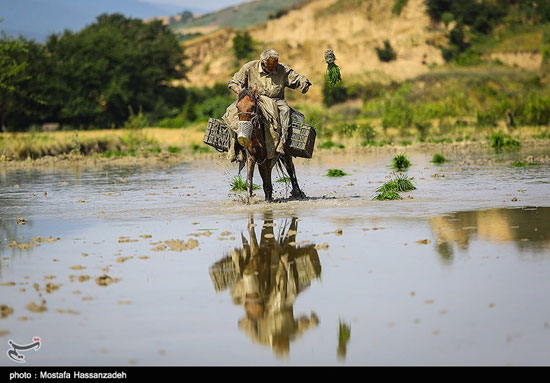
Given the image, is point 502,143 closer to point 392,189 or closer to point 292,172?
point 392,189

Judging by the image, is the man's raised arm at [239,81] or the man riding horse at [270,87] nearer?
the man riding horse at [270,87]

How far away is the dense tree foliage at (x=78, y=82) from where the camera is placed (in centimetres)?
5822

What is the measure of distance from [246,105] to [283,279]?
Result: 6.10 metres

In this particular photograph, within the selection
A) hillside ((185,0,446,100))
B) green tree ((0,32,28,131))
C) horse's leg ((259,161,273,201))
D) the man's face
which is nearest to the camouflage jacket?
the man's face

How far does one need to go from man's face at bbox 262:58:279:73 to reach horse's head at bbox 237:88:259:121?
3.77ft

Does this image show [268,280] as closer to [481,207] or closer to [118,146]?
[481,207]

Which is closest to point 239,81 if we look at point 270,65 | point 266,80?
point 266,80

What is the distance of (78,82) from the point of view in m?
62.4

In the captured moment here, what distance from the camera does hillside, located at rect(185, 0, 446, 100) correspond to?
293 feet

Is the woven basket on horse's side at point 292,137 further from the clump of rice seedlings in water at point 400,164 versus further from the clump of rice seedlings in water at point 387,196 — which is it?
the clump of rice seedlings in water at point 400,164

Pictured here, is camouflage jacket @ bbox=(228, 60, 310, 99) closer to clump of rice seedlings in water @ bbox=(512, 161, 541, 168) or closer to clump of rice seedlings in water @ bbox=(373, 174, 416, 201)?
clump of rice seedlings in water @ bbox=(373, 174, 416, 201)

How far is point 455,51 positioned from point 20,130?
140ft

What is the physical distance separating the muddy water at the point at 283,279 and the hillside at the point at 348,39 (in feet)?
216

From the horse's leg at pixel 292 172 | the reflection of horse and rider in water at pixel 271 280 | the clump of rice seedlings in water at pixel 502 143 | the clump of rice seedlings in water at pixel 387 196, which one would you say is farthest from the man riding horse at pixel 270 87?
the clump of rice seedlings in water at pixel 502 143
